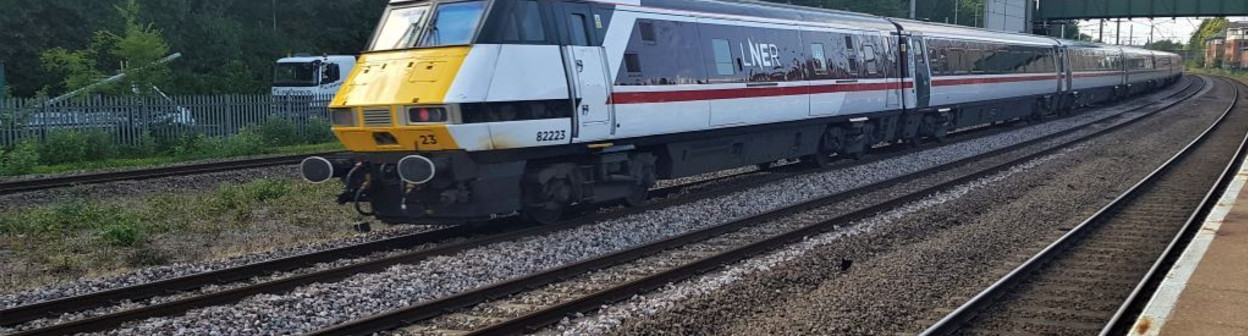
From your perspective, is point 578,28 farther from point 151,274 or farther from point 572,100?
point 151,274

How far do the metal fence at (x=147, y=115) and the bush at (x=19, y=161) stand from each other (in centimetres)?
213

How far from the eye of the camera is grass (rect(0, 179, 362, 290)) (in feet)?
33.8

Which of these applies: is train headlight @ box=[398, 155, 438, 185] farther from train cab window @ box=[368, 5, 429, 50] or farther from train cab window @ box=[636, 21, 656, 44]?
train cab window @ box=[636, 21, 656, 44]

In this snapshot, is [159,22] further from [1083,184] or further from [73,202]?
[1083,184]

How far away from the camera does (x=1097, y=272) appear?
32.4 ft

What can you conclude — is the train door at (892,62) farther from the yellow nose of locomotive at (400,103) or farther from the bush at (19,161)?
the bush at (19,161)

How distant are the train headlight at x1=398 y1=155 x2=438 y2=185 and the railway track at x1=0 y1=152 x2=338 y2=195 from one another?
338 inches

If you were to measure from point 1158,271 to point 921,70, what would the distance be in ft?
43.2

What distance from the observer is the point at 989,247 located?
11.0m

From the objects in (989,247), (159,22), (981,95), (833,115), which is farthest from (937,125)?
(159,22)

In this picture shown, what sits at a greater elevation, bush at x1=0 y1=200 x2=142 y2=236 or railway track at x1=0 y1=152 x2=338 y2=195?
railway track at x1=0 y1=152 x2=338 y2=195

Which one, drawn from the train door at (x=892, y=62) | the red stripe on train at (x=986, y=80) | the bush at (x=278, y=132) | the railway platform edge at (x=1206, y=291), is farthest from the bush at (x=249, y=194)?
the red stripe on train at (x=986, y=80)

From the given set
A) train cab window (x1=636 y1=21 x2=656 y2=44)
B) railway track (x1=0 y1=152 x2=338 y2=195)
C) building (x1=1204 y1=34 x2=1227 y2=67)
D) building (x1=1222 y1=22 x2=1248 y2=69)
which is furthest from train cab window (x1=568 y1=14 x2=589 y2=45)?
building (x1=1204 y1=34 x2=1227 y2=67)

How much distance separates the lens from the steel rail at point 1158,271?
7.72 m
